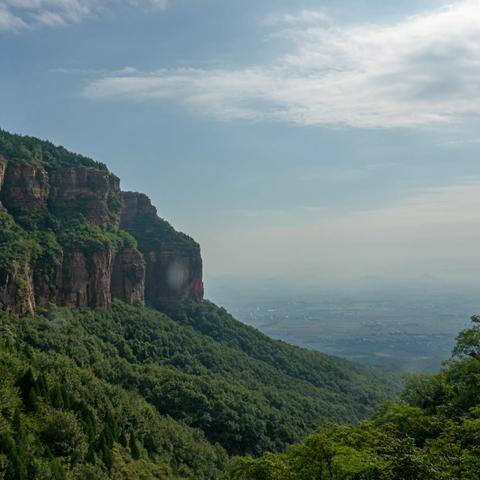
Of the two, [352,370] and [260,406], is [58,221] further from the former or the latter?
[352,370]

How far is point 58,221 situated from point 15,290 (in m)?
29.1

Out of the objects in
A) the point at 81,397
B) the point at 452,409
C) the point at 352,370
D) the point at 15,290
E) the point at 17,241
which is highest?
the point at 17,241

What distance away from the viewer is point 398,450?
1888 centimetres

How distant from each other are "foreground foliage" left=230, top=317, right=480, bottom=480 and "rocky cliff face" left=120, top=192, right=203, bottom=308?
105 meters

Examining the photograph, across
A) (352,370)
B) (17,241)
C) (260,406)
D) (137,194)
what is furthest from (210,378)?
(137,194)

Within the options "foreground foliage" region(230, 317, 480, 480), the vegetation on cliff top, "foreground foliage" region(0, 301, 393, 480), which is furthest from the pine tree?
the vegetation on cliff top

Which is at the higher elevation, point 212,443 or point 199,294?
point 199,294

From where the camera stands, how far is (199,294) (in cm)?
14088

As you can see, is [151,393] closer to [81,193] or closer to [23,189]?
[23,189]

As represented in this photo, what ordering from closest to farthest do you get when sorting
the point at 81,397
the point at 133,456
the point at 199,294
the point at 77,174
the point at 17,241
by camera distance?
the point at 133,456 < the point at 81,397 < the point at 17,241 < the point at 77,174 < the point at 199,294

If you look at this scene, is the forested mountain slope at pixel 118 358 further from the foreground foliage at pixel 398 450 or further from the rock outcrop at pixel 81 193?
the foreground foliage at pixel 398 450

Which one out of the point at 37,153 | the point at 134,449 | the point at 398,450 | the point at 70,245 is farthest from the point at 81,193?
the point at 398,450

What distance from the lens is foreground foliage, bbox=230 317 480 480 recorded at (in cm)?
1752

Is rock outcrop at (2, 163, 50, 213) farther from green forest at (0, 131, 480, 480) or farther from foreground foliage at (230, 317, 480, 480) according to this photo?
foreground foliage at (230, 317, 480, 480)
